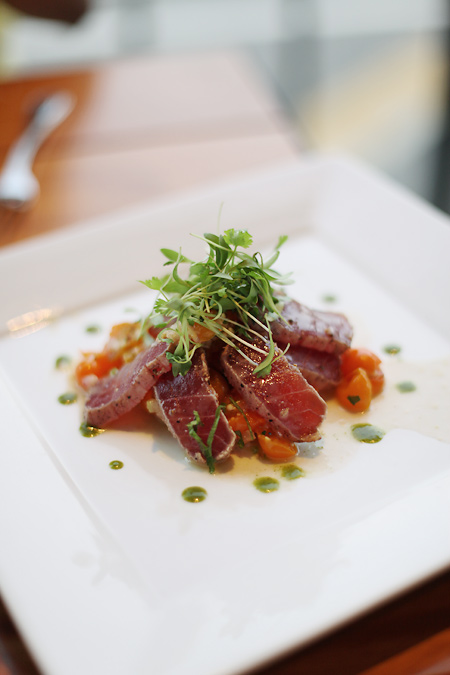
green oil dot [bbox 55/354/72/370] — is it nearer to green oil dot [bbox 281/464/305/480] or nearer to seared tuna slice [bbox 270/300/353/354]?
seared tuna slice [bbox 270/300/353/354]

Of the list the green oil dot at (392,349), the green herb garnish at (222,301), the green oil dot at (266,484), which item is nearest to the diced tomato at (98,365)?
→ the green herb garnish at (222,301)

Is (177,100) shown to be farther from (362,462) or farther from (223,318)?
(362,462)

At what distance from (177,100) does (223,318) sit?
2899 mm

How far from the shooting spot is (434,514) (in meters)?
1.91

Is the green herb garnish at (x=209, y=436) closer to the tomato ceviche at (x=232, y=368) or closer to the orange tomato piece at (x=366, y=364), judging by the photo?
the tomato ceviche at (x=232, y=368)

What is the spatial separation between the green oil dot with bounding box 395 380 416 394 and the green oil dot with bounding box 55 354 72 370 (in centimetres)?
134

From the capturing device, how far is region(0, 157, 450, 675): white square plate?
1.65 m

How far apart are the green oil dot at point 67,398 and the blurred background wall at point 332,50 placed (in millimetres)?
4840

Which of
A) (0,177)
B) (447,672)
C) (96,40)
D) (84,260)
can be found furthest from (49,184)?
(96,40)

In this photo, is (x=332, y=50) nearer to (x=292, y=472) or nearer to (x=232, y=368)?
(x=232, y=368)

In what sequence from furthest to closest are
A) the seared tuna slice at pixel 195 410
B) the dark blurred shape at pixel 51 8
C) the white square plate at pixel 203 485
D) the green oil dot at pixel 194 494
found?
the dark blurred shape at pixel 51 8 → the seared tuna slice at pixel 195 410 → the green oil dot at pixel 194 494 → the white square plate at pixel 203 485

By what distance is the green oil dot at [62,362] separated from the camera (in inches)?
106

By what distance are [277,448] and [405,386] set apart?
0.62 m

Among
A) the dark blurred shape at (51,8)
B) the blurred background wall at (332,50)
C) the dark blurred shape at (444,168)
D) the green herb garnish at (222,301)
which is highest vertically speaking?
the dark blurred shape at (51,8)
